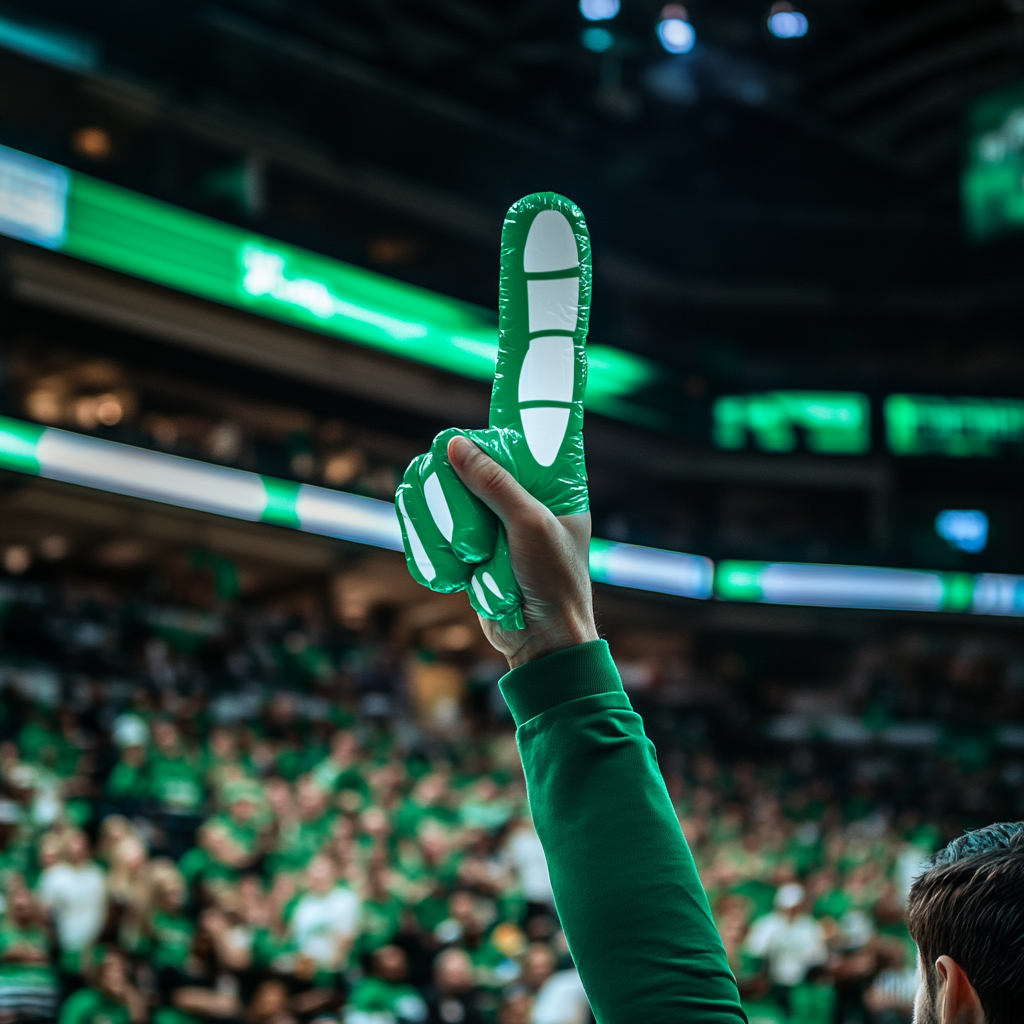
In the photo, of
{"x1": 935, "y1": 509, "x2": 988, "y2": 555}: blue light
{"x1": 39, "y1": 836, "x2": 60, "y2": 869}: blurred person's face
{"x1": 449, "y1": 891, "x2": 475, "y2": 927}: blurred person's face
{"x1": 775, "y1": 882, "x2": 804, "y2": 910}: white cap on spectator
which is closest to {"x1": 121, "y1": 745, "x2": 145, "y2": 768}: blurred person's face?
{"x1": 39, "y1": 836, "x2": 60, "y2": 869}: blurred person's face

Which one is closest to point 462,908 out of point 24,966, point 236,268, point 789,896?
point 24,966

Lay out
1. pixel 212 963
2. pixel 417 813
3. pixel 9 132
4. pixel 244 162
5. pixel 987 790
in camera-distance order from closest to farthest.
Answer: pixel 212 963, pixel 417 813, pixel 9 132, pixel 987 790, pixel 244 162

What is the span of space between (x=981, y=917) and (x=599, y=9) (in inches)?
481

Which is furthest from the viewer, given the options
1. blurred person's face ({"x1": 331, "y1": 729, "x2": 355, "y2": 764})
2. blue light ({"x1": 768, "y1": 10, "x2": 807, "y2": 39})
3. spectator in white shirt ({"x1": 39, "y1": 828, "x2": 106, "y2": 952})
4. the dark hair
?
blue light ({"x1": 768, "y1": 10, "x2": 807, "y2": 39})

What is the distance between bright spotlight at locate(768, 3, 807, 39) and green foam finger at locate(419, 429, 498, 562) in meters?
11.6

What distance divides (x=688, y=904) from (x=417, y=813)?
23.2ft

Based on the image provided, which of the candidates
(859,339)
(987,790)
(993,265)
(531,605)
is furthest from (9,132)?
(993,265)

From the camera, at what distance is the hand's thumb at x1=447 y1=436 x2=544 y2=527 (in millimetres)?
845

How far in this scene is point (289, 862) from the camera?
6.30 meters

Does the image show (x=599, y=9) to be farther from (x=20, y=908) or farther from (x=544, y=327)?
(x=544, y=327)

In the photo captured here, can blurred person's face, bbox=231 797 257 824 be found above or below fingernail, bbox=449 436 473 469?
below

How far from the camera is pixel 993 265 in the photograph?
65.2 ft

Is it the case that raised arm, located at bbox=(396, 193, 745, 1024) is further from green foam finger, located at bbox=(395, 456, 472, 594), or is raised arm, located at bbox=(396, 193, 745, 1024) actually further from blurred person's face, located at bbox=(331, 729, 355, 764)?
blurred person's face, located at bbox=(331, 729, 355, 764)

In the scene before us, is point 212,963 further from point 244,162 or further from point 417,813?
point 244,162
